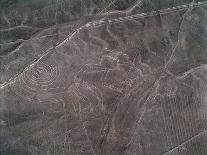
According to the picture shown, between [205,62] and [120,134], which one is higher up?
[205,62]

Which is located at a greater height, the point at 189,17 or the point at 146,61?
the point at 189,17

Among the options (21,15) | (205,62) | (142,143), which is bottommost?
(142,143)

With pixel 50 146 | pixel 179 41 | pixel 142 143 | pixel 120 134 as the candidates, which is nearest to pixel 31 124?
pixel 50 146

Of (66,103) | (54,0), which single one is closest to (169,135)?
(66,103)

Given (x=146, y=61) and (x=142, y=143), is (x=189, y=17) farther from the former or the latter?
(x=142, y=143)

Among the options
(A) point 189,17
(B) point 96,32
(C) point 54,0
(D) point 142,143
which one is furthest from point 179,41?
(C) point 54,0

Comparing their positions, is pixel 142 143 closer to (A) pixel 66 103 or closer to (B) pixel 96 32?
(A) pixel 66 103

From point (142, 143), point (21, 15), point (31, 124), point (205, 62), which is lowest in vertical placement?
point (142, 143)
